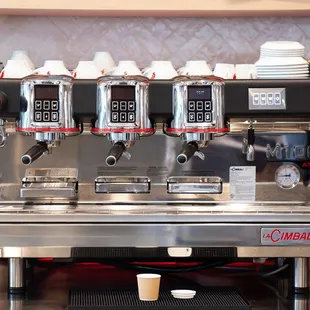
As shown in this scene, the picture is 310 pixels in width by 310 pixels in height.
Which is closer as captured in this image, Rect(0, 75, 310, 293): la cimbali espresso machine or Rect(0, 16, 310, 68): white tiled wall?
Rect(0, 75, 310, 293): la cimbali espresso machine

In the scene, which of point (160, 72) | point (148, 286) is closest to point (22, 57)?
point (160, 72)

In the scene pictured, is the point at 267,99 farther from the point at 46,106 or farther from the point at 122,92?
the point at 46,106

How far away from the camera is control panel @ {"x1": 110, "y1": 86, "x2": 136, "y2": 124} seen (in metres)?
2.49

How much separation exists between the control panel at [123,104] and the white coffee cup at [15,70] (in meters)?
0.40

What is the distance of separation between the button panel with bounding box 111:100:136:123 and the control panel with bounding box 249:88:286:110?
0.37 m

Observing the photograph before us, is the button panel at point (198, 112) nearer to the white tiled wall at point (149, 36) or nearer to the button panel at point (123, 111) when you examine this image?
the button panel at point (123, 111)

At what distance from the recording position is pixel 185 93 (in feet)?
8.21

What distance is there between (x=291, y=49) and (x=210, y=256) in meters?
0.76

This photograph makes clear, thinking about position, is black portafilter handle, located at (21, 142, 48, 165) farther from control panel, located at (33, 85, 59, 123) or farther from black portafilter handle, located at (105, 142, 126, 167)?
black portafilter handle, located at (105, 142, 126, 167)

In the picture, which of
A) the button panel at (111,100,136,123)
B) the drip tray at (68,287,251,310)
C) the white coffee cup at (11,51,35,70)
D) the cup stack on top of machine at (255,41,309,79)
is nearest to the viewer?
the drip tray at (68,287,251,310)

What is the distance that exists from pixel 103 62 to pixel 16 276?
2.73 ft

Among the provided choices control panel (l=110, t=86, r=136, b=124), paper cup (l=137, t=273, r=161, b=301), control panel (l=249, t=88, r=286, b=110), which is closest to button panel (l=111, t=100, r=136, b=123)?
control panel (l=110, t=86, r=136, b=124)

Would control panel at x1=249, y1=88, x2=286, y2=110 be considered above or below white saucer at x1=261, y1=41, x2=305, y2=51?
below

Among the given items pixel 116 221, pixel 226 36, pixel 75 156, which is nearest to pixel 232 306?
pixel 116 221
